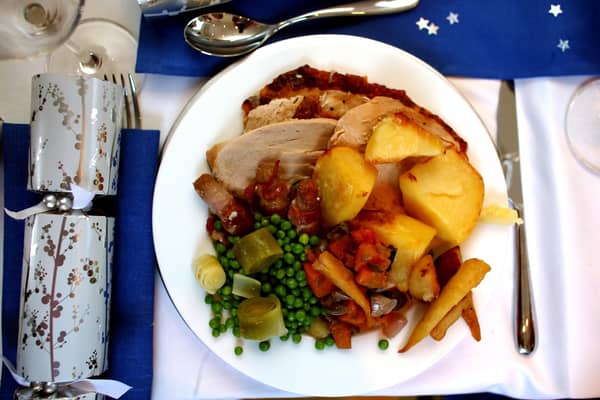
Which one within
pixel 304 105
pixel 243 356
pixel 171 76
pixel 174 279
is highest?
pixel 171 76

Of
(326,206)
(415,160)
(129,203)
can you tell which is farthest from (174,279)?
(415,160)

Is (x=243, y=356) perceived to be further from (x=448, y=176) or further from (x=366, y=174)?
(x=448, y=176)

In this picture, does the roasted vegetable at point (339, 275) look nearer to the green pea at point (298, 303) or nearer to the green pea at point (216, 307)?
the green pea at point (298, 303)

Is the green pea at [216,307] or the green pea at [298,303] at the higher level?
the green pea at [298,303]

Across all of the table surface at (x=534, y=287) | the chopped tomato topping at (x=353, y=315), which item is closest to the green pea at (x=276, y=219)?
the chopped tomato topping at (x=353, y=315)

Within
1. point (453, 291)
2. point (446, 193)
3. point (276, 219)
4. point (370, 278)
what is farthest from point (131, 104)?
point (453, 291)
